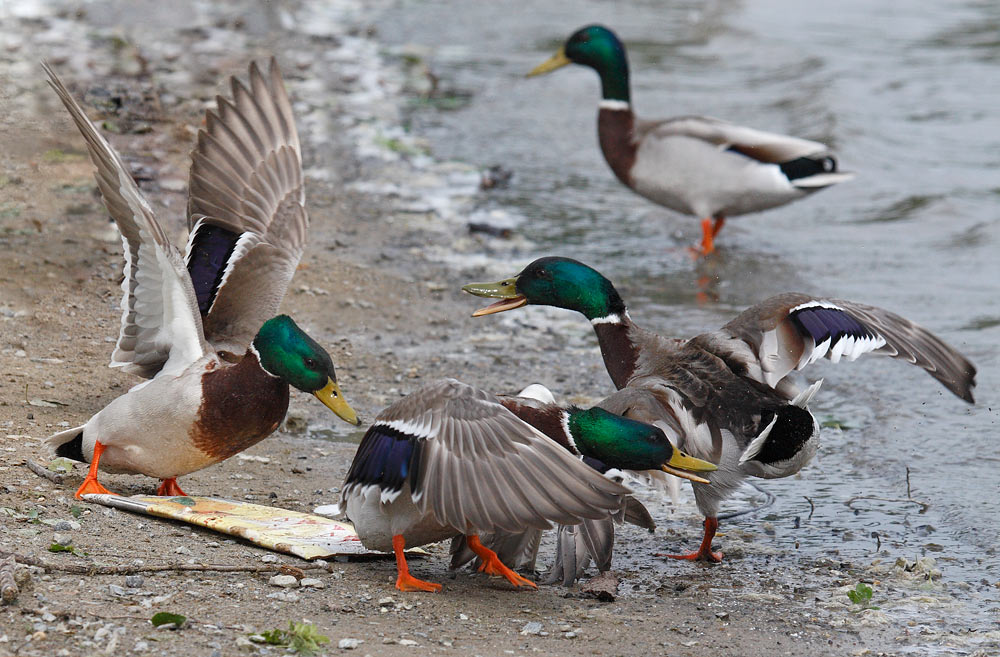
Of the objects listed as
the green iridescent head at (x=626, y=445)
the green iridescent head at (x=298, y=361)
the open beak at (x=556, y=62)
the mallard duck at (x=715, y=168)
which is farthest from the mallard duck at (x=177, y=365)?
the open beak at (x=556, y=62)

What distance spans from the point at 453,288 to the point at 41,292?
226cm

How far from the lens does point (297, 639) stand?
10.6 feet

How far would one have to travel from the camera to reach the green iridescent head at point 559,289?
16.6 ft

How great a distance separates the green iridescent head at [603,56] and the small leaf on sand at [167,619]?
6.57 meters

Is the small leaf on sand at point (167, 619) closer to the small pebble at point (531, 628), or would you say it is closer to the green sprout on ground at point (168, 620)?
the green sprout on ground at point (168, 620)

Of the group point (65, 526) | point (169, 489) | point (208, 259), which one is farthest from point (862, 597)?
point (208, 259)

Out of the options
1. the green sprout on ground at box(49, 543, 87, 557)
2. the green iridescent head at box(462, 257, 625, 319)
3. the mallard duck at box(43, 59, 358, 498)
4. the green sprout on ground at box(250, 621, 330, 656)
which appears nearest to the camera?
the green sprout on ground at box(250, 621, 330, 656)

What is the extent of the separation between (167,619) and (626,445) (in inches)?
56.2

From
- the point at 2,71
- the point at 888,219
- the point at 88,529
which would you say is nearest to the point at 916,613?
the point at 88,529

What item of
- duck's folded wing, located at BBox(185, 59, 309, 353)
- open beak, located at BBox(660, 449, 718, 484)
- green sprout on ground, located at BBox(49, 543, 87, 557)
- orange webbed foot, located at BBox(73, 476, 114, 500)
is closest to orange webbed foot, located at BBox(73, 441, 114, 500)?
orange webbed foot, located at BBox(73, 476, 114, 500)

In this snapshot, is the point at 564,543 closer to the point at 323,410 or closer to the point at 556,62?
the point at 323,410

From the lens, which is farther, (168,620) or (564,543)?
(564,543)

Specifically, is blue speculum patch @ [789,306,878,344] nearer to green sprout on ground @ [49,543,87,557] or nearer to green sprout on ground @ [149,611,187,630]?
green sprout on ground @ [149,611,187,630]

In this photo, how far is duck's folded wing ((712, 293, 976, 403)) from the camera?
4.56m
